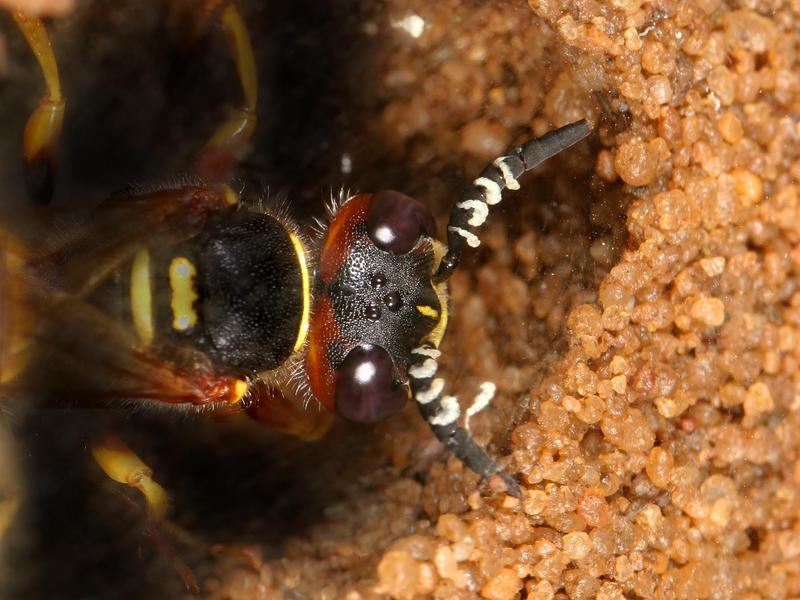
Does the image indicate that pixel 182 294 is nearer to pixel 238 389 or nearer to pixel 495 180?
pixel 238 389

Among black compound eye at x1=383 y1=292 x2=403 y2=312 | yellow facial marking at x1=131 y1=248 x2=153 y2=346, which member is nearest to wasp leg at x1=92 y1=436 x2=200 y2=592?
yellow facial marking at x1=131 y1=248 x2=153 y2=346

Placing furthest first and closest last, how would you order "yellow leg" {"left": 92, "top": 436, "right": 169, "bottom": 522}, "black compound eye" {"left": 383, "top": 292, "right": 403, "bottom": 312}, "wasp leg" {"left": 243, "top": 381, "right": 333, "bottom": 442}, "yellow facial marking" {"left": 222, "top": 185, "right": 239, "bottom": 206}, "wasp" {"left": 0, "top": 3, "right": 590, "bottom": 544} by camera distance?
"wasp leg" {"left": 243, "top": 381, "right": 333, "bottom": 442} → "yellow leg" {"left": 92, "top": 436, "right": 169, "bottom": 522} → "yellow facial marking" {"left": 222, "top": 185, "right": 239, "bottom": 206} → "black compound eye" {"left": 383, "top": 292, "right": 403, "bottom": 312} → "wasp" {"left": 0, "top": 3, "right": 590, "bottom": 544}

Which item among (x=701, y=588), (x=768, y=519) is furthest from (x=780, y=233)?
(x=701, y=588)

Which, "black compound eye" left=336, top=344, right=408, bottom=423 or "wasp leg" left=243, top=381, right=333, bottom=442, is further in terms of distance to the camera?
"wasp leg" left=243, top=381, right=333, bottom=442

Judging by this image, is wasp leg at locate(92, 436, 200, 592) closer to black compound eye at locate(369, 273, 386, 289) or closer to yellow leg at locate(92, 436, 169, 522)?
yellow leg at locate(92, 436, 169, 522)

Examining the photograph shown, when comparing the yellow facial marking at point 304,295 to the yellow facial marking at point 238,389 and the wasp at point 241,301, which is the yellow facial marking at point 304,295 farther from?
the yellow facial marking at point 238,389

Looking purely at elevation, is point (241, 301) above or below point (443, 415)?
above

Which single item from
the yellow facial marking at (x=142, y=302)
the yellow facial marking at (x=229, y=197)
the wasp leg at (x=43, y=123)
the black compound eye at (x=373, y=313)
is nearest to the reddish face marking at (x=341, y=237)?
the black compound eye at (x=373, y=313)

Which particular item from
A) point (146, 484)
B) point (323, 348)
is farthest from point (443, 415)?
point (146, 484)
